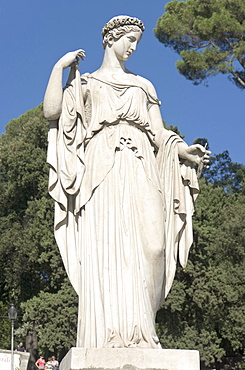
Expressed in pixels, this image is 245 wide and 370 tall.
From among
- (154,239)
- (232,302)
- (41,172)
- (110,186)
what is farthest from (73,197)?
(41,172)

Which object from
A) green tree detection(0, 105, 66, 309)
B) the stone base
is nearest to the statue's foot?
the stone base

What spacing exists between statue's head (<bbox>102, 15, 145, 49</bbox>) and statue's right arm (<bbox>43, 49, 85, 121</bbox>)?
2.25ft

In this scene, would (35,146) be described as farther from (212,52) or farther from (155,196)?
(155,196)

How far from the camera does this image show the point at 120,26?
773 cm

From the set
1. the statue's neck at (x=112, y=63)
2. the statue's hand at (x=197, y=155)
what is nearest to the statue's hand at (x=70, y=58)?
the statue's neck at (x=112, y=63)

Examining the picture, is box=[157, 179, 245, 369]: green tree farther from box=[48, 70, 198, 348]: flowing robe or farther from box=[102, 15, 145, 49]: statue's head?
box=[102, 15, 145, 49]: statue's head

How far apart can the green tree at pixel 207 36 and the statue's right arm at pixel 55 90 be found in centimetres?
2364

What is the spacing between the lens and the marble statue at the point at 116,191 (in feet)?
21.9

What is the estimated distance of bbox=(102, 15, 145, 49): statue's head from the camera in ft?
25.3

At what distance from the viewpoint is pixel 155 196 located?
7066mm

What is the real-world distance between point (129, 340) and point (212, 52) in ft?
82.5

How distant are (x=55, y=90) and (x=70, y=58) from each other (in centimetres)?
38

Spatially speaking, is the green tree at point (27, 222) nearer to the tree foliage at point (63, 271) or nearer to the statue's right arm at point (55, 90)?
the tree foliage at point (63, 271)

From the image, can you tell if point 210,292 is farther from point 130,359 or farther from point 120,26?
point 130,359
